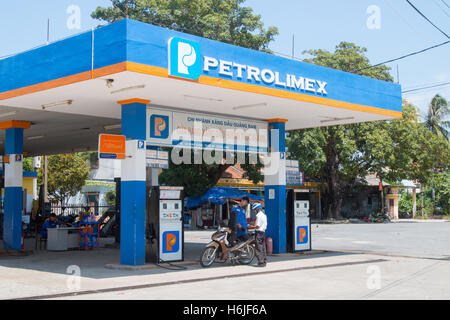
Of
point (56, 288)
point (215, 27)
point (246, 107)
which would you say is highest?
point (215, 27)

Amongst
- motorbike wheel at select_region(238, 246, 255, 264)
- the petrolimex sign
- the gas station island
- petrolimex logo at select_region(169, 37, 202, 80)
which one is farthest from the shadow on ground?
the petrolimex sign

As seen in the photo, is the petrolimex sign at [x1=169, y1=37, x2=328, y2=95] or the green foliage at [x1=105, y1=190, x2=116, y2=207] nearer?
the petrolimex sign at [x1=169, y1=37, x2=328, y2=95]

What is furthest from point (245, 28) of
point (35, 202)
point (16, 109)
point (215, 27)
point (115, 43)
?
point (115, 43)

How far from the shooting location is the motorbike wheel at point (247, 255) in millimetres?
14172

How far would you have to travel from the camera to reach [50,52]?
12.3 meters

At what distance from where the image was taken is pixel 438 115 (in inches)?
2363

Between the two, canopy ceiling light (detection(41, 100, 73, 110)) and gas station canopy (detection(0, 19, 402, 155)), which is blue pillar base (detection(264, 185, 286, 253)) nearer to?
gas station canopy (detection(0, 19, 402, 155))

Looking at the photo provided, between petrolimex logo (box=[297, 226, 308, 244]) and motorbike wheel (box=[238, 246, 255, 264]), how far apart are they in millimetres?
3222

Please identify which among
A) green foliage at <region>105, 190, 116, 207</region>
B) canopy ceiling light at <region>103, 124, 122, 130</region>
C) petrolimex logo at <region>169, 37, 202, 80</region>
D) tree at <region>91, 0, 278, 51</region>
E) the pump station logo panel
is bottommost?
the pump station logo panel

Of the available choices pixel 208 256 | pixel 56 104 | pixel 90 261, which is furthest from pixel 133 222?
pixel 56 104

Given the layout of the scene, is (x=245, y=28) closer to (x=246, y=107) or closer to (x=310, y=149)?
(x=310, y=149)

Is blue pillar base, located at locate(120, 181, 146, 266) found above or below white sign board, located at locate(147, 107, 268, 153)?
below

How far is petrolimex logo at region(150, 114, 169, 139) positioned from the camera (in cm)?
1390
